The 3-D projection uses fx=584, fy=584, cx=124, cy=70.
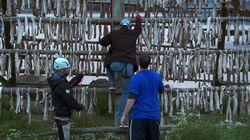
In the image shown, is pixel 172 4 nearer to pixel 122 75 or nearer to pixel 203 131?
pixel 122 75

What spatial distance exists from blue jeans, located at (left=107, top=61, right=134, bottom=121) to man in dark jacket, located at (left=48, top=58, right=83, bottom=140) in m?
0.85

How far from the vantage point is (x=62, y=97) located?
8227 mm

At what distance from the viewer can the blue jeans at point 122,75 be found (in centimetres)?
896

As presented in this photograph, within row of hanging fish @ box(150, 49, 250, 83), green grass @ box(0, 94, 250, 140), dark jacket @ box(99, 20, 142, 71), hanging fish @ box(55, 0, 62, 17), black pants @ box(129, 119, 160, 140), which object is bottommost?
green grass @ box(0, 94, 250, 140)

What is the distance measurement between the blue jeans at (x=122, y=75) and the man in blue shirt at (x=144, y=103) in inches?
45.4

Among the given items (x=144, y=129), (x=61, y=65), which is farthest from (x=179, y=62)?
(x=61, y=65)

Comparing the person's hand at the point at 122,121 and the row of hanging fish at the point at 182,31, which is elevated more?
the row of hanging fish at the point at 182,31

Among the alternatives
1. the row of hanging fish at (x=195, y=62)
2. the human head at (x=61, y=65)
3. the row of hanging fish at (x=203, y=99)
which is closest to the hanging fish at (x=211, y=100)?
the row of hanging fish at (x=203, y=99)

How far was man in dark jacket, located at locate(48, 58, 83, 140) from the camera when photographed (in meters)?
8.18

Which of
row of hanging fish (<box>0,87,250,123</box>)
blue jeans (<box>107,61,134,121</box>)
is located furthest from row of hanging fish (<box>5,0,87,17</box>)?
row of hanging fish (<box>0,87,250,123</box>)

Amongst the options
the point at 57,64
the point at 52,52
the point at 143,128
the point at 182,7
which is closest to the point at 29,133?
the point at 52,52

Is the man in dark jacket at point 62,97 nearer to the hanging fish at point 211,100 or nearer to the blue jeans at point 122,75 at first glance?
the blue jeans at point 122,75

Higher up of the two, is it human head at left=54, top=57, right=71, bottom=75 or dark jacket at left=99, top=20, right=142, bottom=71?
dark jacket at left=99, top=20, right=142, bottom=71

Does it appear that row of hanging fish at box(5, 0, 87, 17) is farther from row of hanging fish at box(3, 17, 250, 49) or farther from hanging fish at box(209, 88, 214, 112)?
hanging fish at box(209, 88, 214, 112)
